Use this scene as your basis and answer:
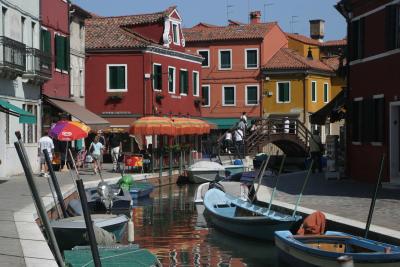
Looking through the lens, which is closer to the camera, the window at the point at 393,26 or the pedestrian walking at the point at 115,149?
the window at the point at 393,26

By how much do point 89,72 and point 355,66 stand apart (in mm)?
21825

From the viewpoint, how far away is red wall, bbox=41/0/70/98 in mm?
34000

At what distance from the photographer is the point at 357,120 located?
26.6 meters

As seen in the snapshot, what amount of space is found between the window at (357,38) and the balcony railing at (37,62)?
38.6 feet

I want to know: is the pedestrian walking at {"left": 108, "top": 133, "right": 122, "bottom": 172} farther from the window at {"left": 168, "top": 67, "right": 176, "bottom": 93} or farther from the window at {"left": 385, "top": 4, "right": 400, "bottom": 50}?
the window at {"left": 385, "top": 4, "right": 400, "bottom": 50}

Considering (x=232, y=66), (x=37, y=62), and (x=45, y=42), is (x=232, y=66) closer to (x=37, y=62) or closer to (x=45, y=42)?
(x=45, y=42)

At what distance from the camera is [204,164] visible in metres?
36.5

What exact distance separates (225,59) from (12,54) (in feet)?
114

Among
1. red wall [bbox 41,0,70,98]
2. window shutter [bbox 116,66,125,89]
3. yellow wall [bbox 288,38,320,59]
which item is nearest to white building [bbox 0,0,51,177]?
red wall [bbox 41,0,70,98]

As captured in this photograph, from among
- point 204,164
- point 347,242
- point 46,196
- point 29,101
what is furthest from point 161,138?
point 347,242

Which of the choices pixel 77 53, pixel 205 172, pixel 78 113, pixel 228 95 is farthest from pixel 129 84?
pixel 228 95

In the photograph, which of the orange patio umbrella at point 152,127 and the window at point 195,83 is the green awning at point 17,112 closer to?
→ the orange patio umbrella at point 152,127

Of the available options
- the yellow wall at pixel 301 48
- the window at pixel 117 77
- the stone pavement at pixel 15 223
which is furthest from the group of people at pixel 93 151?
the yellow wall at pixel 301 48

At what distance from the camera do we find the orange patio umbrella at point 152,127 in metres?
34.8
